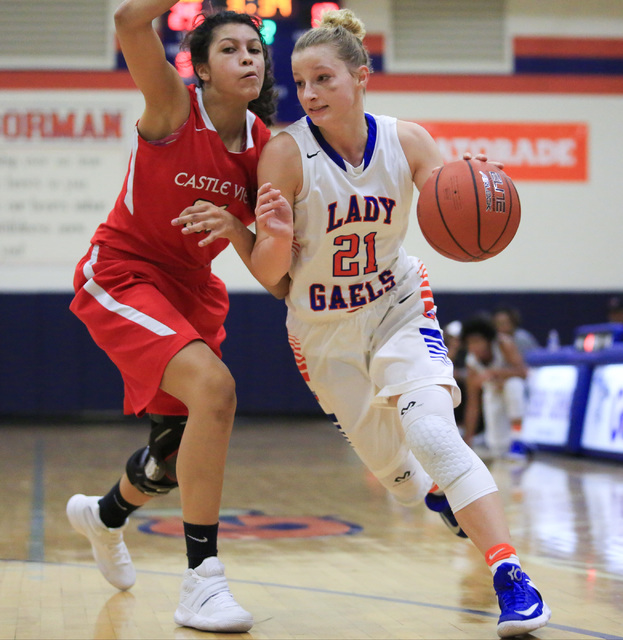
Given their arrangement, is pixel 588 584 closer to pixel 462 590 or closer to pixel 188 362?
pixel 462 590

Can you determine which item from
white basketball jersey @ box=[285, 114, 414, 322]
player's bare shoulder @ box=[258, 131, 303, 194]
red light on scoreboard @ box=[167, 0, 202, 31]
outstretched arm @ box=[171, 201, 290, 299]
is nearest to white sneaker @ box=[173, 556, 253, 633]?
white basketball jersey @ box=[285, 114, 414, 322]

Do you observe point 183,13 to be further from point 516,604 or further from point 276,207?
point 516,604

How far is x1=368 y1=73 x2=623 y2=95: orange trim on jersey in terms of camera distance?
493 inches

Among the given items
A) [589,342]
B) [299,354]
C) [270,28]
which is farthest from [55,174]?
[299,354]

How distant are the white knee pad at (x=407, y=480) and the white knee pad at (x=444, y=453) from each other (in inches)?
17.0

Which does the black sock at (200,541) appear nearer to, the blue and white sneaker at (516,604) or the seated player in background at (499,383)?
the blue and white sneaker at (516,604)

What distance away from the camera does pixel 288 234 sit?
8.74 feet

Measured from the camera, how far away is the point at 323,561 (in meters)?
3.61

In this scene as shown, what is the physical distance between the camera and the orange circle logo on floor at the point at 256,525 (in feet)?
14.0

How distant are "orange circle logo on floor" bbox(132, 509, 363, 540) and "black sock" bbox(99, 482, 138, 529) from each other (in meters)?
1.02

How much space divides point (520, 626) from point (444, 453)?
51cm

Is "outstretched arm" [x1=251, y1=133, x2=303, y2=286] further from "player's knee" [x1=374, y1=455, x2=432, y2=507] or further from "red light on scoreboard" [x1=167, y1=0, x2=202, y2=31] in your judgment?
"red light on scoreboard" [x1=167, y1=0, x2=202, y2=31]

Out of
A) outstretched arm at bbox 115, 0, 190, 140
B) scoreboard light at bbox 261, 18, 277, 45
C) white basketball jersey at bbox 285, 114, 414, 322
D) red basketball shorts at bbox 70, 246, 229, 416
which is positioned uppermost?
scoreboard light at bbox 261, 18, 277, 45

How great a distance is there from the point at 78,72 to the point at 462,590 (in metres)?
10.6
